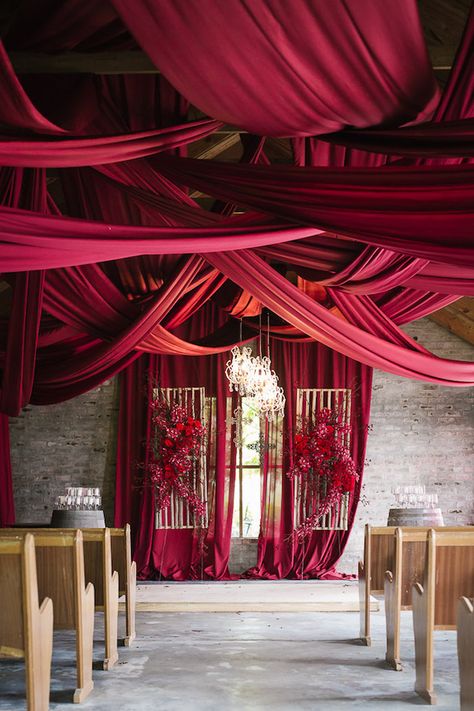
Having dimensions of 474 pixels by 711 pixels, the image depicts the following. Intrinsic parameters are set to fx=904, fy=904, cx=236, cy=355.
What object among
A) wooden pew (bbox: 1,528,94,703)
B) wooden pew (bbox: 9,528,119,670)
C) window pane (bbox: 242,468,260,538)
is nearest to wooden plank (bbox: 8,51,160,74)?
wooden pew (bbox: 1,528,94,703)

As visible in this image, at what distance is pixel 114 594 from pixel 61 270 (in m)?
2.32

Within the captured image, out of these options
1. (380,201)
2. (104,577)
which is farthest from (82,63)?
(104,577)

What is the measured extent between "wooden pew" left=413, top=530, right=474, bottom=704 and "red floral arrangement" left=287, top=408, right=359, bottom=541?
18.9 ft

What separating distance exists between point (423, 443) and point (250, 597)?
146 inches

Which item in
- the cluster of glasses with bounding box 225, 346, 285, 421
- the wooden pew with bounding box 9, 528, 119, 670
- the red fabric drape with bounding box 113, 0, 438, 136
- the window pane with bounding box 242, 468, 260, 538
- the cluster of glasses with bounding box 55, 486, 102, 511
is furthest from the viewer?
the window pane with bounding box 242, 468, 260, 538

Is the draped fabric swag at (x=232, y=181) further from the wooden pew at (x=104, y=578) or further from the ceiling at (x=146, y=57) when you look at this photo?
the wooden pew at (x=104, y=578)

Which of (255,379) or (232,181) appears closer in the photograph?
(232,181)

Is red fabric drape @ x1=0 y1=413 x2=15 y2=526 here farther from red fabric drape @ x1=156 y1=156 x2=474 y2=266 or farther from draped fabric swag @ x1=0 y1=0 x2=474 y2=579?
red fabric drape @ x1=156 y1=156 x2=474 y2=266

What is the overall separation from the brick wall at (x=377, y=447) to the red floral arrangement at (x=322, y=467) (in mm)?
642

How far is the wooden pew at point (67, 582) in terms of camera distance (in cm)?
528

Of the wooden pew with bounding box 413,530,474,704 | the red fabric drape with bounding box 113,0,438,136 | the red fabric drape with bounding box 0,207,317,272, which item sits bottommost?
the wooden pew with bounding box 413,530,474,704

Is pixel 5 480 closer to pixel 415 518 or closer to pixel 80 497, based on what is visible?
pixel 80 497

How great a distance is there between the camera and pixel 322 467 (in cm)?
1141

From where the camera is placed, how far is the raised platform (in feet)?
29.5
